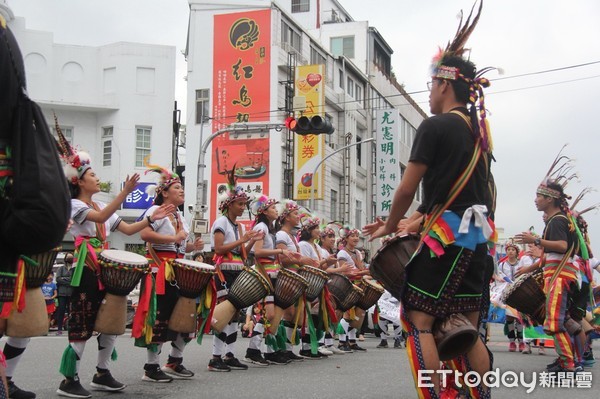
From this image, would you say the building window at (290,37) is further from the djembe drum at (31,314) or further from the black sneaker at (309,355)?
the djembe drum at (31,314)

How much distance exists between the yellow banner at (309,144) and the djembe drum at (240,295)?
24.0 m

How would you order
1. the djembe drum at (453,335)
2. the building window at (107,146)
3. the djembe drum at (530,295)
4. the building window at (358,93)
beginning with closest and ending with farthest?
the djembe drum at (453,335)
the djembe drum at (530,295)
the building window at (107,146)
the building window at (358,93)

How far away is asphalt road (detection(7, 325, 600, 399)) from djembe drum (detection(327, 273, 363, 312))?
0.86m

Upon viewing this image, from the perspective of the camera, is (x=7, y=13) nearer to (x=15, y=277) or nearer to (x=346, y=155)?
(x=346, y=155)

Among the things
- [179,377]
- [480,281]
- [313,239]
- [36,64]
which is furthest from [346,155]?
[480,281]

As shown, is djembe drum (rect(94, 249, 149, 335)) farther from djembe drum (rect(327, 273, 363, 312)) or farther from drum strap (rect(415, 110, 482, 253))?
djembe drum (rect(327, 273, 363, 312))

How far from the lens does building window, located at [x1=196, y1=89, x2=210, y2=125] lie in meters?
34.7

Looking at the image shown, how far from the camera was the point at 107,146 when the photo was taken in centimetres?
3431

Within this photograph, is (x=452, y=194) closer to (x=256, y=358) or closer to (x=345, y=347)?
(x=256, y=358)

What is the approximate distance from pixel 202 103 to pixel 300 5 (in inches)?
638

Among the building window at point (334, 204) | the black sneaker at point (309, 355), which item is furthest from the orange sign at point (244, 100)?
the black sneaker at point (309, 355)

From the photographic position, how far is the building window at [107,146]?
112 ft

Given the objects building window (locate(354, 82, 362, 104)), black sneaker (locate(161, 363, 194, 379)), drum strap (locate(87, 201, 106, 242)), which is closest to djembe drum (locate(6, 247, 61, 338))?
drum strap (locate(87, 201, 106, 242))

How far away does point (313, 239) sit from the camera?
11.3m
